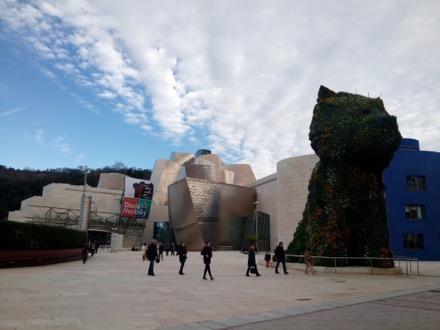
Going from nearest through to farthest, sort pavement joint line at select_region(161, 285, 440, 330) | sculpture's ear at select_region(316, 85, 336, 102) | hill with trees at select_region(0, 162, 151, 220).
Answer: pavement joint line at select_region(161, 285, 440, 330), sculpture's ear at select_region(316, 85, 336, 102), hill with trees at select_region(0, 162, 151, 220)

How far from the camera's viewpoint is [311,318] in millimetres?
6883

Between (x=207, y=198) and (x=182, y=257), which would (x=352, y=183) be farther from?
(x=207, y=198)

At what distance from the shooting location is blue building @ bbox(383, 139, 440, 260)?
30.6 meters

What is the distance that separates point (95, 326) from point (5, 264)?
43.6 ft

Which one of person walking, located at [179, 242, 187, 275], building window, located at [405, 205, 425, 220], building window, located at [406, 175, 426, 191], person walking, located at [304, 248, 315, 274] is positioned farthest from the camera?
building window, located at [406, 175, 426, 191]

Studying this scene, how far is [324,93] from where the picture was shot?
18.7 meters

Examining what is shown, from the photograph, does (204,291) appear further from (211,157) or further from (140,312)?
(211,157)

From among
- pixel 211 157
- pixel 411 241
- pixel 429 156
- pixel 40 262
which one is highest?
pixel 211 157

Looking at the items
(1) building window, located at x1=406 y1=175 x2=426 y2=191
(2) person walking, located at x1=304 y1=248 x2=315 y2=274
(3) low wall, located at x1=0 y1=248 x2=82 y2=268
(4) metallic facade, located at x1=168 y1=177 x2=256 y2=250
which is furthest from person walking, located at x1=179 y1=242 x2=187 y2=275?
(4) metallic facade, located at x1=168 y1=177 x2=256 y2=250

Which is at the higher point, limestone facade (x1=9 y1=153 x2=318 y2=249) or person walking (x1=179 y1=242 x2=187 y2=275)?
limestone facade (x1=9 y1=153 x2=318 y2=249)

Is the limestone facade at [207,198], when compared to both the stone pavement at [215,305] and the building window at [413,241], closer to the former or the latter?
the building window at [413,241]

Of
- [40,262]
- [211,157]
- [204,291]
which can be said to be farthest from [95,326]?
[211,157]

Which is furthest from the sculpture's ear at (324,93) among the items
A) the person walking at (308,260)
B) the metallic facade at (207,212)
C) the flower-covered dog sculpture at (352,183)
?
the metallic facade at (207,212)

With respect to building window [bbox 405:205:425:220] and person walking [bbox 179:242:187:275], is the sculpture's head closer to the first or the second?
person walking [bbox 179:242:187:275]
